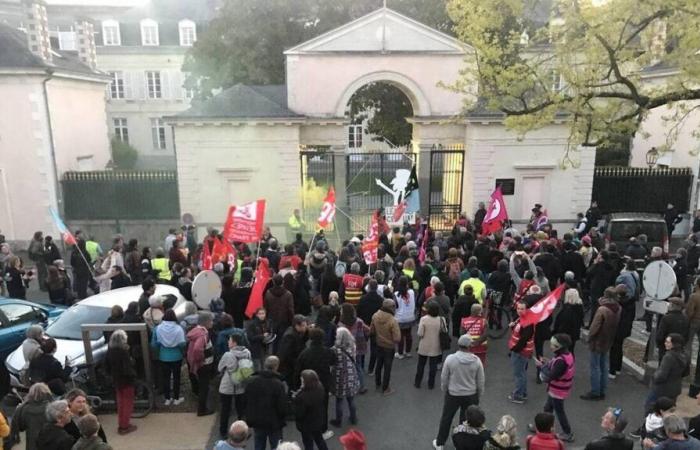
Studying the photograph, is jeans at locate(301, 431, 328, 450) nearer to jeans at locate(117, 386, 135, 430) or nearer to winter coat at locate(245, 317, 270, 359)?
winter coat at locate(245, 317, 270, 359)

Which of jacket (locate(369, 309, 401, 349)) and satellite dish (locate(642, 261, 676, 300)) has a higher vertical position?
satellite dish (locate(642, 261, 676, 300))

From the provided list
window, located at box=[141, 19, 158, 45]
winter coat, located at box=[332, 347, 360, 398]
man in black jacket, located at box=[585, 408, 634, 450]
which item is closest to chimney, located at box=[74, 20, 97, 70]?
window, located at box=[141, 19, 158, 45]

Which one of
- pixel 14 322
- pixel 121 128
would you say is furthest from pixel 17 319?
pixel 121 128

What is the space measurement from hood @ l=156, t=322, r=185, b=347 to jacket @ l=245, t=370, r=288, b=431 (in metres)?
2.14

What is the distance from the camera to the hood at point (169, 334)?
27.1ft

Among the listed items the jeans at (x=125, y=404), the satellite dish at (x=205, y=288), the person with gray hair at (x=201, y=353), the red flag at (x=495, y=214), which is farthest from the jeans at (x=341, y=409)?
the red flag at (x=495, y=214)

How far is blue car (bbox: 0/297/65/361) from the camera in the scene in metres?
9.50

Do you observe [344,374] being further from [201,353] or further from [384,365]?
[201,353]

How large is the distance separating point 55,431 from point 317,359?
3.06m

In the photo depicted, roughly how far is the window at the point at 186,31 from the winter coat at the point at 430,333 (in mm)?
41735

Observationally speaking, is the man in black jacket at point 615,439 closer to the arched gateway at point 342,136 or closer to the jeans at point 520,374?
the jeans at point 520,374

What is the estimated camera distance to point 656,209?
2112cm

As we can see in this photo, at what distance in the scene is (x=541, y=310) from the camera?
803 cm

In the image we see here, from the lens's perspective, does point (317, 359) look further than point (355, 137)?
No
